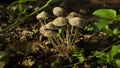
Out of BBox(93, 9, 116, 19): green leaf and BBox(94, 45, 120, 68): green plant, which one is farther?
BBox(94, 45, 120, 68): green plant

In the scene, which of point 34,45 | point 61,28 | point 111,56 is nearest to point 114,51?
point 111,56

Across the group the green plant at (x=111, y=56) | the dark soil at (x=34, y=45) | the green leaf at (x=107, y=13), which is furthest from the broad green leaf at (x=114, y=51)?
the green leaf at (x=107, y=13)

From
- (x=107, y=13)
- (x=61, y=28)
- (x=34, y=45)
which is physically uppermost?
(x=107, y=13)

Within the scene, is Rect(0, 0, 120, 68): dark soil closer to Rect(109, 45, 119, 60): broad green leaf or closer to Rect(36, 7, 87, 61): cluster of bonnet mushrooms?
Rect(36, 7, 87, 61): cluster of bonnet mushrooms

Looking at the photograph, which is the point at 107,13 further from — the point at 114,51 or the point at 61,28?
the point at 61,28

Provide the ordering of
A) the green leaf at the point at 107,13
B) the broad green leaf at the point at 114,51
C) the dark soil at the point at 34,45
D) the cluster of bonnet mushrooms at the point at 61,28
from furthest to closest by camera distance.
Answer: the dark soil at the point at 34,45
the cluster of bonnet mushrooms at the point at 61,28
the broad green leaf at the point at 114,51
the green leaf at the point at 107,13

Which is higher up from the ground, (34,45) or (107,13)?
(107,13)

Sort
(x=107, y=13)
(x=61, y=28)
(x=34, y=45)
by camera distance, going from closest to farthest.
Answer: (x=107, y=13), (x=61, y=28), (x=34, y=45)

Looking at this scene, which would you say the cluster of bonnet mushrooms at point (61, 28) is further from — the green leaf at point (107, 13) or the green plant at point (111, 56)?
the green leaf at point (107, 13)

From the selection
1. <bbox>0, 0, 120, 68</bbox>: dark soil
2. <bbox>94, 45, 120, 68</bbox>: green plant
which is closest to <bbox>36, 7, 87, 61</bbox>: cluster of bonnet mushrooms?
<bbox>0, 0, 120, 68</bbox>: dark soil

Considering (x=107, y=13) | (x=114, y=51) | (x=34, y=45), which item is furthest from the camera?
(x=34, y=45)

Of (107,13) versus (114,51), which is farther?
(114,51)
